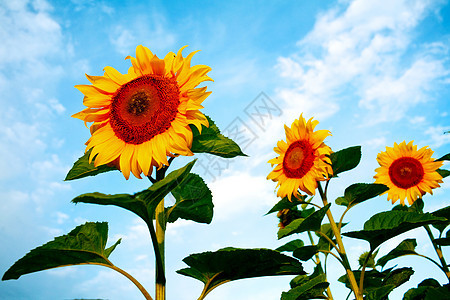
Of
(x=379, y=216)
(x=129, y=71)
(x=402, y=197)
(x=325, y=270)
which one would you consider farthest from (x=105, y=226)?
(x=402, y=197)

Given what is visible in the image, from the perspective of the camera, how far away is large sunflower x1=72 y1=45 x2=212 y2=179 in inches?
84.2

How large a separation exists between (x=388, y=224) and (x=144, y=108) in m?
2.94

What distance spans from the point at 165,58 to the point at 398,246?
15.4 feet

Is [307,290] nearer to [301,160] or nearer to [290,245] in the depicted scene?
[290,245]

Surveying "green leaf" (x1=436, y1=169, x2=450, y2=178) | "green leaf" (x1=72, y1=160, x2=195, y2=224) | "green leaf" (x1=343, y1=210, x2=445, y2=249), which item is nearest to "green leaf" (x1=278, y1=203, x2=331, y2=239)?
"green leaf" (x1=343, y1=210, x2=445, y2=249)

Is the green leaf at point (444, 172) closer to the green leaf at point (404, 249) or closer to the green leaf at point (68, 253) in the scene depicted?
the green leaf at point (404, 249)

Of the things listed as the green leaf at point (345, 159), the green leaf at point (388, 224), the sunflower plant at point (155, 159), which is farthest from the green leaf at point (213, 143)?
the green leaf at point (345, 159)

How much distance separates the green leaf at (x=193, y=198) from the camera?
2.19 metres

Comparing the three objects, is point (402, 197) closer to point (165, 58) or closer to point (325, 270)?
point (325, 270)

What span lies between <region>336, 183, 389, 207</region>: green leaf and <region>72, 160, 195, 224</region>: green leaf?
303 centimetres

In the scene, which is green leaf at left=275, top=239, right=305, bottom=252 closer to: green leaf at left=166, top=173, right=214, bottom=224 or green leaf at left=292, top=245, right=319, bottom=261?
green leaf at left=292, top=245, right=319, bottom=261

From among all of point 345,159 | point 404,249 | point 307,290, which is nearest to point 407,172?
point 404,249

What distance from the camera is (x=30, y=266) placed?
1915mm

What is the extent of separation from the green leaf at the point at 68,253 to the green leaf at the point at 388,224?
2.68 meters
